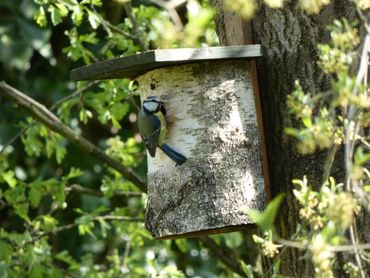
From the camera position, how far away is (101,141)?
22.0ft

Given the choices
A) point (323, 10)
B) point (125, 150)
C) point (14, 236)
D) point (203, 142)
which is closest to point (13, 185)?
point (14, 236)

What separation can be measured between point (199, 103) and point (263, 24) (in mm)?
380

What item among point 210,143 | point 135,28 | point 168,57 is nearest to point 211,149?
point 210,143

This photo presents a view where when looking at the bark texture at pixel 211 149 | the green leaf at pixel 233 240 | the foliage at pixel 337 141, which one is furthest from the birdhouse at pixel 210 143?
the green leaf at pixel 233 240

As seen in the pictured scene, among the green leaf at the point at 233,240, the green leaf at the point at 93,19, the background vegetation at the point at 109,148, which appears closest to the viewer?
the background vegetation at the point at 109,148

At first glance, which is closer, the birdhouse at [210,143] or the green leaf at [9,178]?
the birdhouse at [210,143]

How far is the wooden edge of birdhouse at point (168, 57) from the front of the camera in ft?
12.1

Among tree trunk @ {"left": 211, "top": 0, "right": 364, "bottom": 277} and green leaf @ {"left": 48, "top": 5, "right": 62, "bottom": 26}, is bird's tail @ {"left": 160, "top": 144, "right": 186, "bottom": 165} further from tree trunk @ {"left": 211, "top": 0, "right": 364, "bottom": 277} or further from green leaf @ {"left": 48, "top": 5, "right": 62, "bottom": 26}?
green leaf @ {"left": 48, "top": 5, "right": 62, "bottom": 26}

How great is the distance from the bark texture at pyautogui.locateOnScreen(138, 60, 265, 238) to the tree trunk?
2.4 inches

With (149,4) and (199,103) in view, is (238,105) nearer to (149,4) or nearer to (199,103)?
(199,103)

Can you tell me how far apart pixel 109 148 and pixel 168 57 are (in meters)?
2.18

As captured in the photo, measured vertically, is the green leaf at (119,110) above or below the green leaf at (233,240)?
above

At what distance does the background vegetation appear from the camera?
9.31ft

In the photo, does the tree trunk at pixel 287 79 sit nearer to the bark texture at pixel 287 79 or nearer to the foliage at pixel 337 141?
the bark texture at pixel 287 79
